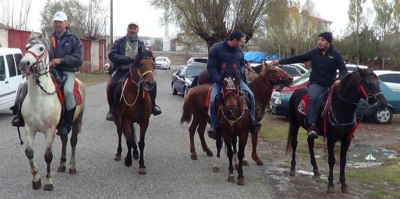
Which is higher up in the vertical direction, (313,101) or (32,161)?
(313,101)

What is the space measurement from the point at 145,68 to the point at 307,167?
12.4 feet

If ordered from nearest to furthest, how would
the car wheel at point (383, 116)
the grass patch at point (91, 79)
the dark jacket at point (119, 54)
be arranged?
the dark jacket at point (119, 54), the car wheel at point (383, 116), the grass patch at point (91, 79)

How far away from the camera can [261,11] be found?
38750 mm

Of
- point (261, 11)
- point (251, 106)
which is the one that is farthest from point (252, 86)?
point (261, 11)

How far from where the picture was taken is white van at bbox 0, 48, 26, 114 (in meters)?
14.7

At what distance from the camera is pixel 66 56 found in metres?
7.88

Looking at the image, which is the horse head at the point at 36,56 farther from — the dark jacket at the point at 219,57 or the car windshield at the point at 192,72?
the car windshield at the point at 192,72

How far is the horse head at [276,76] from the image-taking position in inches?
378

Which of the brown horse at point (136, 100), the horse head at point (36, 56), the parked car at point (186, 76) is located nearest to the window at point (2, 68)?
the brown horse at point (136, 100)

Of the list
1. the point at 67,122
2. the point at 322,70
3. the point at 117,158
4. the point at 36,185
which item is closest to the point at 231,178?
the point at 322,70

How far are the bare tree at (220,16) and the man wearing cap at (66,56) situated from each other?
29.9 meters

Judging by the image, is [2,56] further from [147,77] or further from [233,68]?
[233,68]

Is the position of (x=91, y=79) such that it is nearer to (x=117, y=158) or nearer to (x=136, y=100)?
(x=117, y=158)

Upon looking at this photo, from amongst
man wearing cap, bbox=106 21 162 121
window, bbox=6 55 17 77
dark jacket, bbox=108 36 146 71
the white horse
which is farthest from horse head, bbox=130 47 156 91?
window, bbox=6 55 17 77
